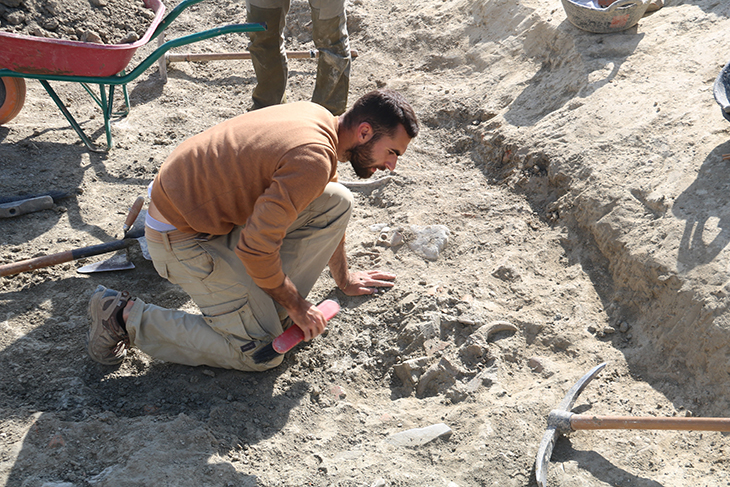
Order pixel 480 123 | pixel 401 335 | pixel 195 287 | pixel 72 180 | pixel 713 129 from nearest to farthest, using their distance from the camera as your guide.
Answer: pixel 195 287, pixel 401 335, pixel 713 129, pixel 72 180, pixel 480 123

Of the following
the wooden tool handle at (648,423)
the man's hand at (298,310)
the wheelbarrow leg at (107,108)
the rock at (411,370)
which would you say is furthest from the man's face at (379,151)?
the wheelbarrow leg at (107,108)

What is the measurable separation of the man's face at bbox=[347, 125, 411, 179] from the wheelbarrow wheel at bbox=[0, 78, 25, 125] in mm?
3003

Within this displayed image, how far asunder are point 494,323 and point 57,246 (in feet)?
8.31

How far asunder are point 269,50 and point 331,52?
0.48 meters

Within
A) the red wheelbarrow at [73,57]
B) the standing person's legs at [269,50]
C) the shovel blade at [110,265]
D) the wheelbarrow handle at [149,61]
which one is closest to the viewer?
the shovel blade at [110,265]

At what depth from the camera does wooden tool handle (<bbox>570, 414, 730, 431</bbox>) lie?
1868 mm

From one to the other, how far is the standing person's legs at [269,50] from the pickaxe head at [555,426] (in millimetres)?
3245

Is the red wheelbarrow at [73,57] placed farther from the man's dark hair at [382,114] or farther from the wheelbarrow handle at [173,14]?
the man's dark hair at [382,114]

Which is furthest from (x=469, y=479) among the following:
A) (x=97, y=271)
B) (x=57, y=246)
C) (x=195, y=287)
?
(x=57, y=246)

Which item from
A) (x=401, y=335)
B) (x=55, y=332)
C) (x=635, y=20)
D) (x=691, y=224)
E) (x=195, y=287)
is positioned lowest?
(x=55, y=332)

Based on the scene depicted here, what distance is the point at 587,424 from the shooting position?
6.77 feet

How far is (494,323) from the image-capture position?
107 inches

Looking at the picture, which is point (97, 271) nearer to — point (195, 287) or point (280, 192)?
point (195, 287)

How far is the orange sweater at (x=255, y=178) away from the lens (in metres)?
2.10
